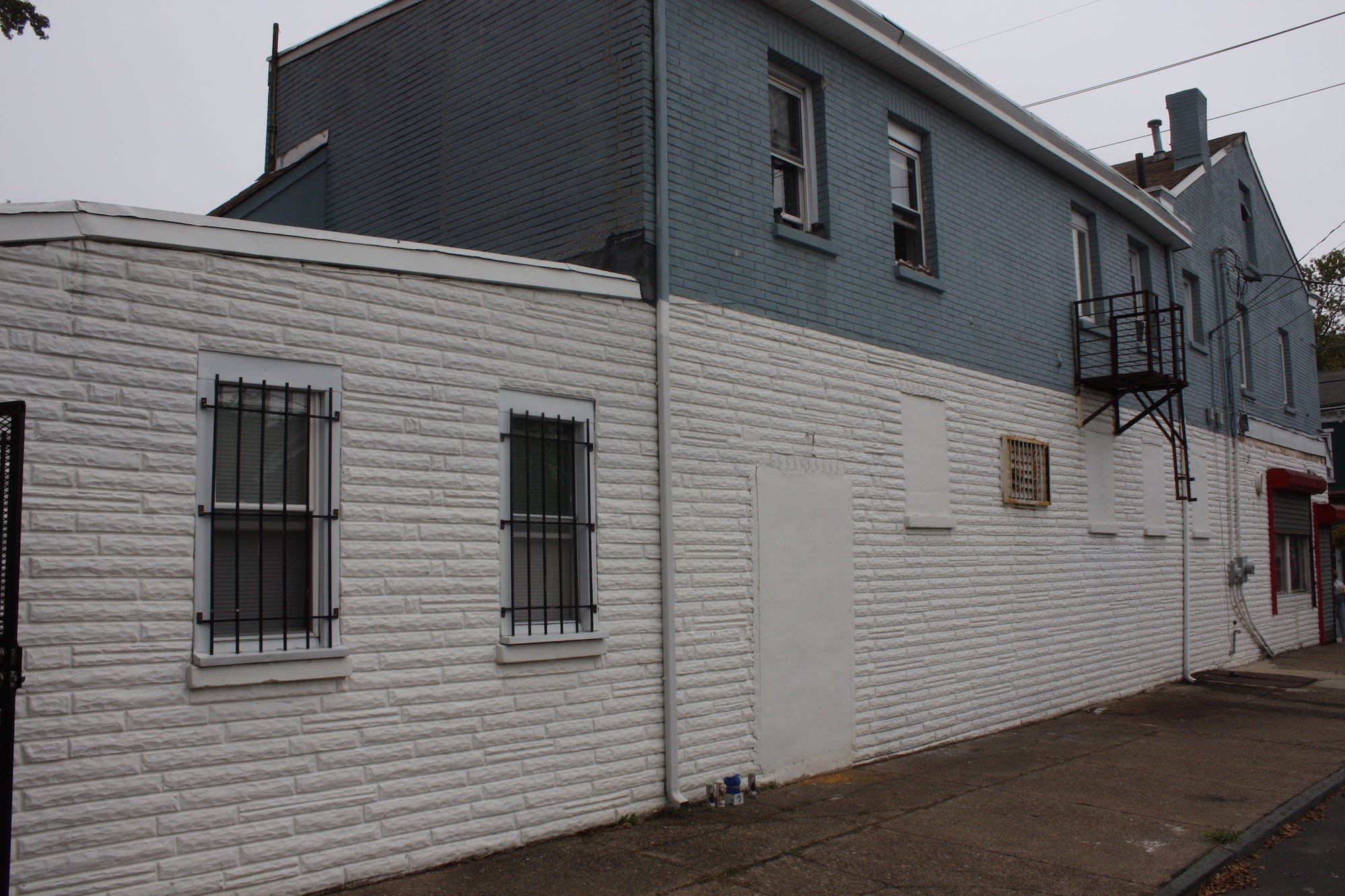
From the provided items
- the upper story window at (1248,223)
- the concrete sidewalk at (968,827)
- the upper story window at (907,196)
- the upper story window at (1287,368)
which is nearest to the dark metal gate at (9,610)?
the concrete sidewalk at (968,827)

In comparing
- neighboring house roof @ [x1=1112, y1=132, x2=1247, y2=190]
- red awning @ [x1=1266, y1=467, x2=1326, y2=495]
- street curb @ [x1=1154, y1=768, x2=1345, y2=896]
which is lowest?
street curb @ [x1=1154, y1=768, x2=1345, y2=896]

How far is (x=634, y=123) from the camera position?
7.71 metres

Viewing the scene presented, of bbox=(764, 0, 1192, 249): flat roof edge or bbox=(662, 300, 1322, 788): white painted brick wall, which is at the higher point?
bbox=(764, 0, 1192, 249): flat roof edge

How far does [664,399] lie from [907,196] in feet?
15.1

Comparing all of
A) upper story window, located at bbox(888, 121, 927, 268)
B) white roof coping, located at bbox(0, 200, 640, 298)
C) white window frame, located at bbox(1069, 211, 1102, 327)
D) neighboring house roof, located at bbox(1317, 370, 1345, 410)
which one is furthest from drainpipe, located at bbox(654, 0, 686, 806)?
neighboring house roof, located at bbox(1317, 370, 1345, 410)

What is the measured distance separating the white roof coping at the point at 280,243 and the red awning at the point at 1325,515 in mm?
19202

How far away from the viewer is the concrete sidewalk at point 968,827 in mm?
5809

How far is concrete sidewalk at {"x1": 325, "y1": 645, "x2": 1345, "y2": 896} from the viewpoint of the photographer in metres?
5.81

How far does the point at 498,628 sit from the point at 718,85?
449cm

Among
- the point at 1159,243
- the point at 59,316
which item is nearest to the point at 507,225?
the point at 59,316

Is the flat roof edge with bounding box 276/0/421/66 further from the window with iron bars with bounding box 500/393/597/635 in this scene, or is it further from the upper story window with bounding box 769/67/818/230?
the window with iron bars with bounding box 500/393/597/635

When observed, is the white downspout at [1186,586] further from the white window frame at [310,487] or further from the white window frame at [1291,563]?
the white window frame at [310,487]

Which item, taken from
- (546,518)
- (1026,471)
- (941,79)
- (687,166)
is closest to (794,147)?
(687,166)

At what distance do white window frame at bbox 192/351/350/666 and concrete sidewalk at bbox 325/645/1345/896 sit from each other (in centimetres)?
133
